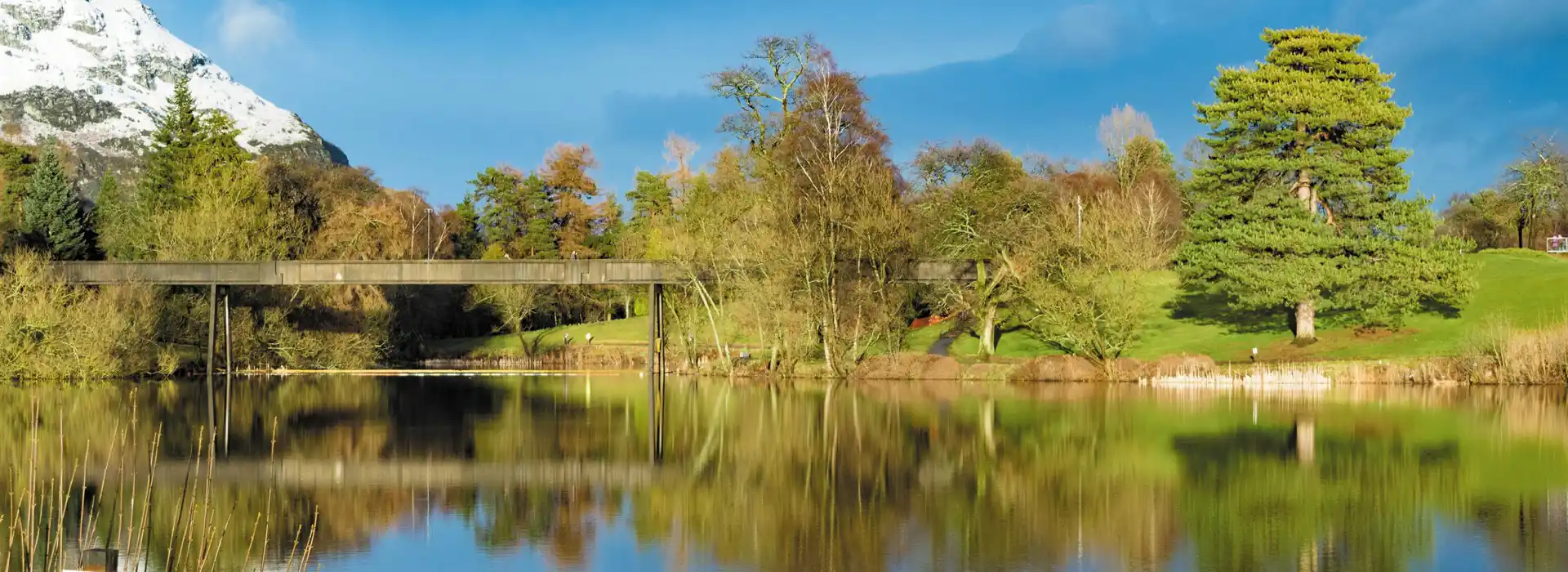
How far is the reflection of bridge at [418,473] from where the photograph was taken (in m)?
23.2

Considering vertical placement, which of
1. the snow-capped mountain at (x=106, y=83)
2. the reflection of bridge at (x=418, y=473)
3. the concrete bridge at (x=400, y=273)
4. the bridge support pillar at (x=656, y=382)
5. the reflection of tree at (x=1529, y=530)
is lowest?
the reflection of tree at (x=1529, y=530)

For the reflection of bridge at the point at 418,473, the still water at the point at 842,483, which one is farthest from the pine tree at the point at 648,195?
the reflection of bridge at the point at 418,473

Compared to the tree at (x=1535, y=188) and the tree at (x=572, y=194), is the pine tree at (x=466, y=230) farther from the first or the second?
the tree at (x=1535, y=188)

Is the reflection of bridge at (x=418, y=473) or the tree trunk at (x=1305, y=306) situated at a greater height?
the tree trunk at (x=1305, y=306)

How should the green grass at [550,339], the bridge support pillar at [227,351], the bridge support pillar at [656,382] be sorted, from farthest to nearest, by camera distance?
the green grass at [550,339], the bridge support pillar at [227,351], the bridge support pillar at [656,382]

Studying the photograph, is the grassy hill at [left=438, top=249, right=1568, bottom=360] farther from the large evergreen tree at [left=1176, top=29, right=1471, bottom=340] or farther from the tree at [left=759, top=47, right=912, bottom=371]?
the tree at [left=759, top=47, right=912, bottom=371]

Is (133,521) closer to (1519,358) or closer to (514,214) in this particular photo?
(1519,358)

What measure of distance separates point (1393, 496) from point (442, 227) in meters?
73.1

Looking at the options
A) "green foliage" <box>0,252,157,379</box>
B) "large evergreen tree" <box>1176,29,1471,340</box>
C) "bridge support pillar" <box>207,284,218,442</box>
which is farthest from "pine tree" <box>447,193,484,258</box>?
"large evergreen tree" <box>1176,29,1471,340</box>

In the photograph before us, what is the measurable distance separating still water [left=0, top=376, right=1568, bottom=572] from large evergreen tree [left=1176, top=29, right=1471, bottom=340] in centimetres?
1157

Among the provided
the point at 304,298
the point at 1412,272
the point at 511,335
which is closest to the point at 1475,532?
the point at 1412,272

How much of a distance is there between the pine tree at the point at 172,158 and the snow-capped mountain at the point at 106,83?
261 feet

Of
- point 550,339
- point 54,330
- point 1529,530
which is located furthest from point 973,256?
point 1529,530

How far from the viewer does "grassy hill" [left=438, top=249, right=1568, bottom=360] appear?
48.6m
